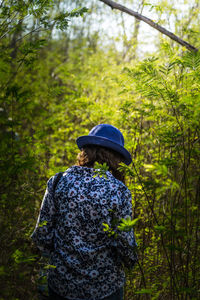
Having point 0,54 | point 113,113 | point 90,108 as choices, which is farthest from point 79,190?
point 90,108

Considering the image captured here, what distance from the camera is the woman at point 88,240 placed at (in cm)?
160

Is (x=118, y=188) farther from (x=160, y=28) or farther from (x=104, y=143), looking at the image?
(x=160, y=28)

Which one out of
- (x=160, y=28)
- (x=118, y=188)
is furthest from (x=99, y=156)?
(x=160, y=28)

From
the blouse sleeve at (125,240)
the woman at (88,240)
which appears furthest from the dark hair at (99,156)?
the blouse sleeve at (125,240)

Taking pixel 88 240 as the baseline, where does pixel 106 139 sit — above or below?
above

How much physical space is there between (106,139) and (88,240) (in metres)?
0.68

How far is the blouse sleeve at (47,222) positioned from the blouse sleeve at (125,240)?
17.4 inches

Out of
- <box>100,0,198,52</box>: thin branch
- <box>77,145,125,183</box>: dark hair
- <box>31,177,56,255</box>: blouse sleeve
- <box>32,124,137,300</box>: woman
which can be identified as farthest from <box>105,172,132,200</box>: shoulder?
<box>100,0,198,52</box>: thin branch

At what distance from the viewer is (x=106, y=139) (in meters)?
1.80

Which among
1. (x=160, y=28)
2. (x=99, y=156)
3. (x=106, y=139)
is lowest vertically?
(x=99, y=156)

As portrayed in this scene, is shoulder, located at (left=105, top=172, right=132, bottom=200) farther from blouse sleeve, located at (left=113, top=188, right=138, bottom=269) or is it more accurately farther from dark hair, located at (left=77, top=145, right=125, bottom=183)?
dark hair, located at (left=77, top=145, right=125, bottom=183)

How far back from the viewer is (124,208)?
1.64 meters

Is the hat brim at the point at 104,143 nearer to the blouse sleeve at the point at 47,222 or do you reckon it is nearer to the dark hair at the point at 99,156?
the dark hair at the point at 99,156

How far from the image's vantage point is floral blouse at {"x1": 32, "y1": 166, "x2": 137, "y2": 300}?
160 centimetres
